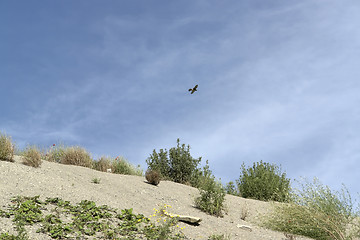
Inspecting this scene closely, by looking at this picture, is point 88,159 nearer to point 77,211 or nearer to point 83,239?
point 77,211

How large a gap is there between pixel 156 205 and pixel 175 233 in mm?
2123

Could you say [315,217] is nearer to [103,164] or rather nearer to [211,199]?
[211,199]

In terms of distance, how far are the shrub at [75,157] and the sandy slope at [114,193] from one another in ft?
4.91

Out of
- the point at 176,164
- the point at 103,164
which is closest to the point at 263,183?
the point at 176,164

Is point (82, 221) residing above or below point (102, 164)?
below

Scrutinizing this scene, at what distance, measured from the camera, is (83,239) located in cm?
679

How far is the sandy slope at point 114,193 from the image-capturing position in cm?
878

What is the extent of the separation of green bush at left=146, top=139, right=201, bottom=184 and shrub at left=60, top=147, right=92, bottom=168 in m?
3.08

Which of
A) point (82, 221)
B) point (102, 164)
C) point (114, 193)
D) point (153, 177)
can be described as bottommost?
point (82, 221)

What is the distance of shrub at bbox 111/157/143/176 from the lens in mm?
14758

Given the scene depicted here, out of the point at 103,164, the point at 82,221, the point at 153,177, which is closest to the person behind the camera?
the point at 82,221

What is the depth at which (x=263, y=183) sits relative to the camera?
16.4m

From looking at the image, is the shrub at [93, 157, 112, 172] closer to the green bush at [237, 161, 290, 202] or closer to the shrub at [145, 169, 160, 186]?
the shrub at [145, 169, 160, 186]

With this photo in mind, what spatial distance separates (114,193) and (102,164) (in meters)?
4.39
